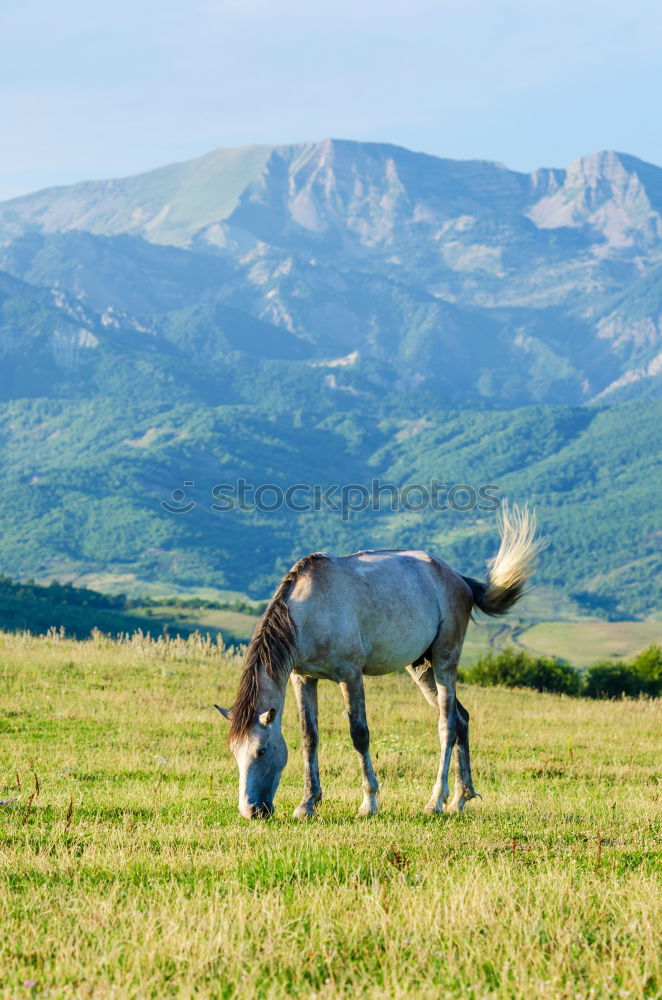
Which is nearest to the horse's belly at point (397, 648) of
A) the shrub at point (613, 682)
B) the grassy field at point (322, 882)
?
the grassy field at point (322, 882)

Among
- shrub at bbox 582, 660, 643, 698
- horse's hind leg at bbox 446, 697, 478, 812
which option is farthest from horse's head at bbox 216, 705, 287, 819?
shrub at bbox 582, 660, 643, 698

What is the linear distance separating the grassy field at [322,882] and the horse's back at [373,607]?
66.7 inches

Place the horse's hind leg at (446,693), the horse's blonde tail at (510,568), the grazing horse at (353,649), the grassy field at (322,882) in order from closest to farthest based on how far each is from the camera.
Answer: the grassy field at (322,882) < the grazing horse at (353,649) < the horse's hind leg at (446,693) < the horse's blonde tail at (510,568)

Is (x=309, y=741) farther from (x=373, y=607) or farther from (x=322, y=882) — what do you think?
(x=322, y=882)

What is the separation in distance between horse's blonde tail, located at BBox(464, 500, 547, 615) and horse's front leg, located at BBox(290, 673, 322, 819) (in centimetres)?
289

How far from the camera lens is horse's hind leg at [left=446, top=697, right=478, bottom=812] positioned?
1227 cm

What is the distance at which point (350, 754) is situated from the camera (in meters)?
17.0

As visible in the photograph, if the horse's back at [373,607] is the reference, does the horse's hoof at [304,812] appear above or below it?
below

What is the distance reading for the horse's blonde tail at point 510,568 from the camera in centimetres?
1369

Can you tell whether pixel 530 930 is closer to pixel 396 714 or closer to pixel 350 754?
pixel 350 754

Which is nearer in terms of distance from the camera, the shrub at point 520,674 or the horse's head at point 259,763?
the horse's head at point 259,763

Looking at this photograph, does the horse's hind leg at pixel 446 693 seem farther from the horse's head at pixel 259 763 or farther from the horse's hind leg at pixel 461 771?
the horse's head at pixel 259 763

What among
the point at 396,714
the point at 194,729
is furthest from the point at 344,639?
the point at 396,714

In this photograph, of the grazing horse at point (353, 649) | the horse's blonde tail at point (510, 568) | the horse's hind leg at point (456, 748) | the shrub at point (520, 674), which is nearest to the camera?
the grazing horse at point (353, 649)
